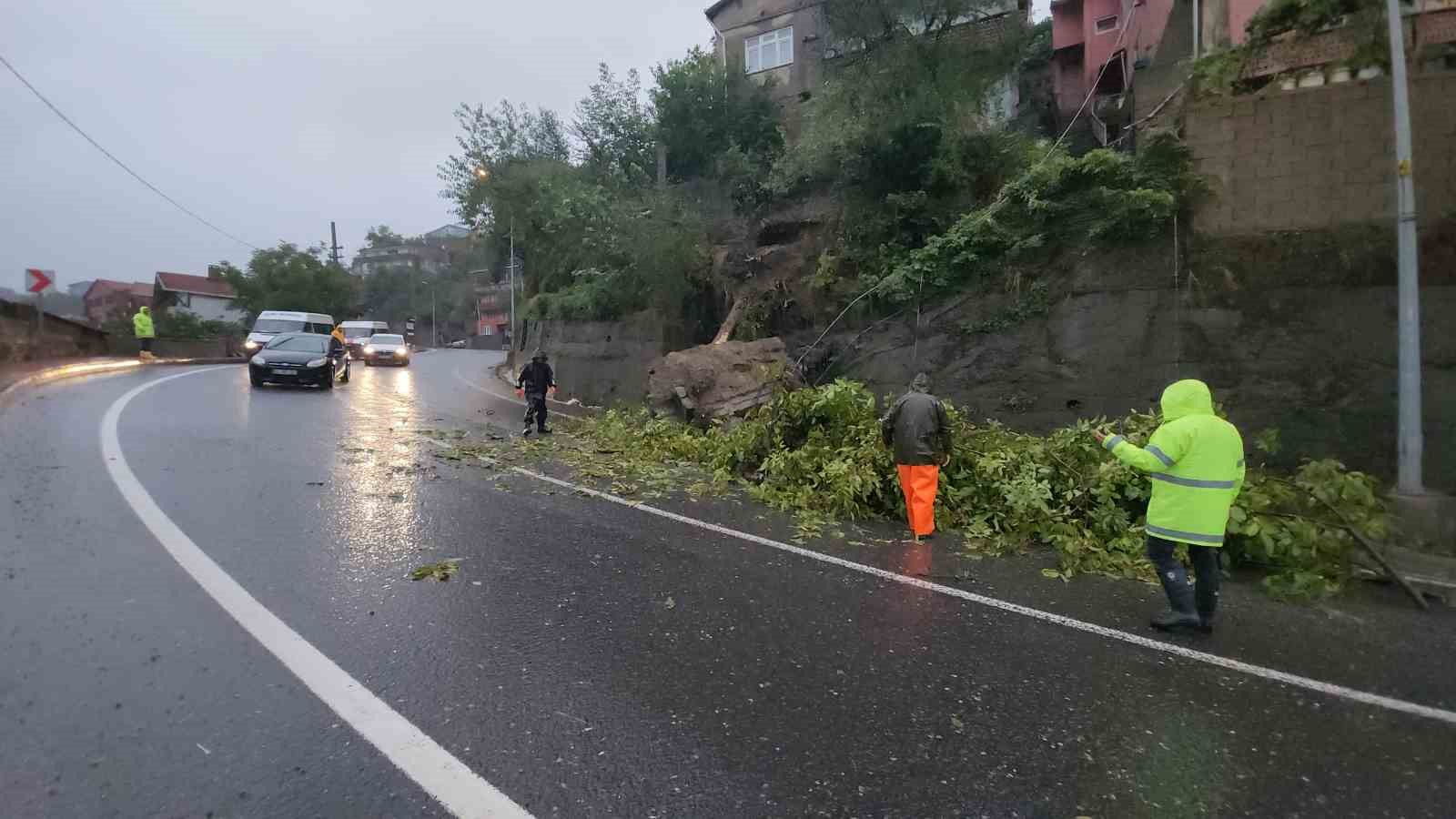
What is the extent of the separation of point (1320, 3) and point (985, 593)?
8.78 m

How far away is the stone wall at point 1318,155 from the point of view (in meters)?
8.11

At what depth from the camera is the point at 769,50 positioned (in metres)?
29.1

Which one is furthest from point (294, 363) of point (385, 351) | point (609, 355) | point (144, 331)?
point (385, 351)

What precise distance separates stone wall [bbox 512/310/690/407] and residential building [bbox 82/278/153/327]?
48.1m

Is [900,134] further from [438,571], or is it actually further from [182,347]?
[182,347]

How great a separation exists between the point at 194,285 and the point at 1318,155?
68794mm

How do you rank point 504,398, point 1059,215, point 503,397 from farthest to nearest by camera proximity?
point 503,397, point 504,398, point 1059,215

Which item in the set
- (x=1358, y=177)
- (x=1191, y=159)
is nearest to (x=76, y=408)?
(x=1191, y=159)

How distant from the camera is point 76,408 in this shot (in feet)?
38.2

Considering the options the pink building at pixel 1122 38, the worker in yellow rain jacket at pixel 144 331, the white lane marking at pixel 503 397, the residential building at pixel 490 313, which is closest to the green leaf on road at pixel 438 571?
the white lane marking at pixel 503 397

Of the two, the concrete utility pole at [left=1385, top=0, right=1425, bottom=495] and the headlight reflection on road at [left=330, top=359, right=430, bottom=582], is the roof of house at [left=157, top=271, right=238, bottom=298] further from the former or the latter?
the concrete utility pole at [left=1385, top=0, right=1425, bottom=495]

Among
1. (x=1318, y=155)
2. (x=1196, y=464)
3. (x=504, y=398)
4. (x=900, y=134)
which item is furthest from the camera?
(x=504, y=398)

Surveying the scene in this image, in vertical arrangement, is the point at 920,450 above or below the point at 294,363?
below

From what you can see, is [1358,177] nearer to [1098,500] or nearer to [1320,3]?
[1320,3]
